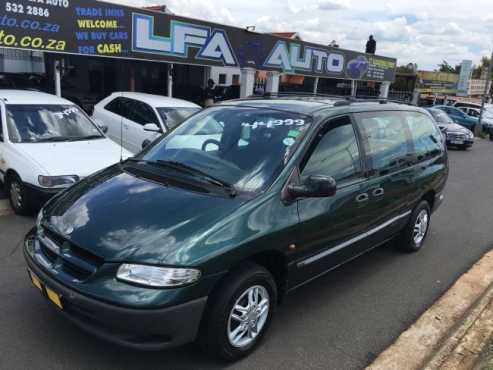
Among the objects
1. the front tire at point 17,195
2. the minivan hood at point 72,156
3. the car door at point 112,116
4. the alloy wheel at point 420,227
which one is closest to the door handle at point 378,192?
the alloy wheel at point 420,227

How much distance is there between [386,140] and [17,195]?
4551 mm

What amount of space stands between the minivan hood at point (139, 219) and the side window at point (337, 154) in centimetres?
85

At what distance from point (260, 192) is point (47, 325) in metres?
1.86

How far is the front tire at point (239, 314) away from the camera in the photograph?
2.79 m

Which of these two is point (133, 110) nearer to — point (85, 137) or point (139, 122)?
point (139, 122)

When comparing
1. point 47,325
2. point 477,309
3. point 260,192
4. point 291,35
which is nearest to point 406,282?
point 477,309

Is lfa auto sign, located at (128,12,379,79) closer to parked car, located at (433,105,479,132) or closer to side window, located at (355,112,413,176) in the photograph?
parked car, located at (433,105,479,132)

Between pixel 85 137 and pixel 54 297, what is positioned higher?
pixel 85 137

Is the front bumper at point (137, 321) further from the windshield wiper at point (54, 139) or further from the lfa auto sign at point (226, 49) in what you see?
the lfa auto sign at point (226, 49)

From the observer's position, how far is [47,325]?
3.31 metres

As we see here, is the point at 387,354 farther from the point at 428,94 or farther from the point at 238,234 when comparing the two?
the point at 428,94

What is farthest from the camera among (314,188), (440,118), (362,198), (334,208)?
(440,118)

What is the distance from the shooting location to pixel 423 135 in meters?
5.38

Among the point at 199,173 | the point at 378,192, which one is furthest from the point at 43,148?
the point at 378,192
